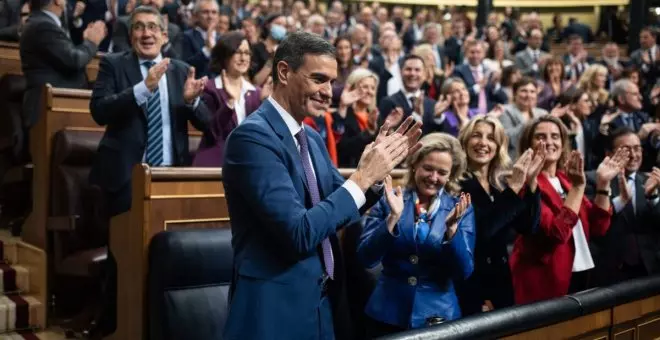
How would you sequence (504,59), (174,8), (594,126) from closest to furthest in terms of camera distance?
(594,126), (174,8), (504,59)

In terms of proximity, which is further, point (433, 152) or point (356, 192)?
point (433, 152)

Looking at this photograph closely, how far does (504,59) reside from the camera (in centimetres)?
467

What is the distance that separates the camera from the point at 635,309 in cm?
140

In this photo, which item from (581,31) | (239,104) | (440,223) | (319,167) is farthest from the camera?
(581,31)

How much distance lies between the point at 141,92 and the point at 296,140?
2.96ft

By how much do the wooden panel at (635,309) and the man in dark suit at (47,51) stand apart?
63.0 inches

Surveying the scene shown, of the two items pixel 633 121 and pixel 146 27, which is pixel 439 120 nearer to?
pixel 633 121

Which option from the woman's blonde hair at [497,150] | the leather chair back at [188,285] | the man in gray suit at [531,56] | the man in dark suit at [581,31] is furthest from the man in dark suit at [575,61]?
the leather chair back at [188,285]

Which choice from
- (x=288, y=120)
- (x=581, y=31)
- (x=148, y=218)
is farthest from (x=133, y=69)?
(x=581, y=31)

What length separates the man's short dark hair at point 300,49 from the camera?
942 mm

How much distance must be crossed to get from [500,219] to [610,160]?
416 millimetres

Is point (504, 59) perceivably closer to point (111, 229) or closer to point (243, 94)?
point (243, 94)

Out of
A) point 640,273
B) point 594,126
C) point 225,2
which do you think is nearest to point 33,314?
point 640,273

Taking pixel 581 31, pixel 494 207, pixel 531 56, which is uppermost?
pixel 581 31
